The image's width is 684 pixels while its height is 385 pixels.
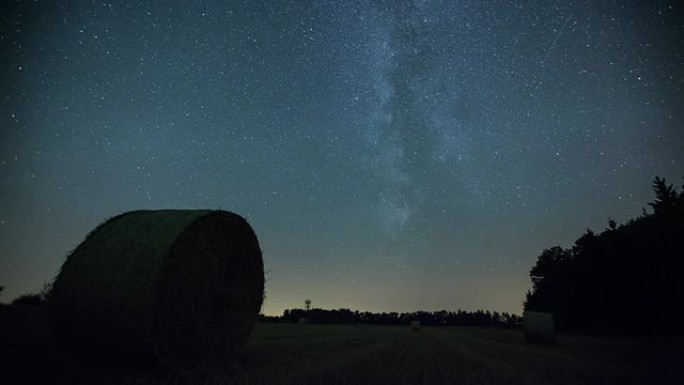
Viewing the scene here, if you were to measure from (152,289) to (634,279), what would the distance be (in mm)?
37996

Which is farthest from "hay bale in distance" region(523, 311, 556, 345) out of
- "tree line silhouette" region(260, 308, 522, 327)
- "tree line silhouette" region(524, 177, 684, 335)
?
"tree line silhouette" region(260, 308, 522, 327)

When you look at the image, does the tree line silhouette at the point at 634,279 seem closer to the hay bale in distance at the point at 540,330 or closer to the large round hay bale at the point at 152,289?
the hay bale in distance at the point at 540,330

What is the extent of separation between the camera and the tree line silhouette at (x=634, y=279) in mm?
33031

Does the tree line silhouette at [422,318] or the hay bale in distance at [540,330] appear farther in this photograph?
the tree line silhouette at [422,318]

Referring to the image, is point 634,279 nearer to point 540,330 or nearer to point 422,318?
point 540,330

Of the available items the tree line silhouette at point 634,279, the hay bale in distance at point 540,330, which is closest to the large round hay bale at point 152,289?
the hay bale in distance at point 540,330

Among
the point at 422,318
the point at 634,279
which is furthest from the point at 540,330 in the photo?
the point at 422,318

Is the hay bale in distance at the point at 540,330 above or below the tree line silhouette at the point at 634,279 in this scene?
below

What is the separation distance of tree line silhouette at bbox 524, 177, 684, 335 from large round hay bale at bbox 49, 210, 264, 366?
3280 cm

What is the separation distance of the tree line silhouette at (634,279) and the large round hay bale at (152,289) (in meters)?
32.8

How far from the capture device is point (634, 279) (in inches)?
1415

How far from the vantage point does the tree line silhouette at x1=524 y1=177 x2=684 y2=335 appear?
33031 millimetres

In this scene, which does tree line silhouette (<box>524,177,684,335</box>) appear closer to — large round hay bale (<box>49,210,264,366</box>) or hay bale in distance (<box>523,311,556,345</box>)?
hay bale in distance (<box>523,311,556,345</box>)

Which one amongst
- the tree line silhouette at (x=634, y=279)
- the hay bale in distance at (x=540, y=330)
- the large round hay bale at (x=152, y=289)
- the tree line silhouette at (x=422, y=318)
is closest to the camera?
the large round hay bale at (x=152, y=289)
